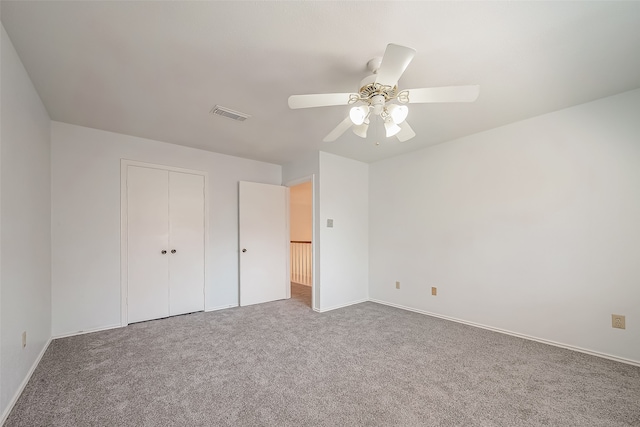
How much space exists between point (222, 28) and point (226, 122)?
1.38m

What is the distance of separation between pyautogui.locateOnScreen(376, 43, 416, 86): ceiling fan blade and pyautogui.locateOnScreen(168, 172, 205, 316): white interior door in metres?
3.07

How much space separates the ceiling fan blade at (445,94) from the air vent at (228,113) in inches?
67.5

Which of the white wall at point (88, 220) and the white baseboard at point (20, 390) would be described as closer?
the white baseboard at point (20, 390)

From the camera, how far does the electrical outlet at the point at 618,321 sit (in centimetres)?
225

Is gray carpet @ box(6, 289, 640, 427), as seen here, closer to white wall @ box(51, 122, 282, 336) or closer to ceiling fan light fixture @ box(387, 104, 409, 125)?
white wall @ box(51, 122, 282, 336)

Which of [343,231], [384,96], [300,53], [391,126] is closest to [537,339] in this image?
[343,231]

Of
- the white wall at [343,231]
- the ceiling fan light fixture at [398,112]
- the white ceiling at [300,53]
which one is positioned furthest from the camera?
the white wall at [343,231]

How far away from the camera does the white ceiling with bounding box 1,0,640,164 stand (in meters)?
1.43

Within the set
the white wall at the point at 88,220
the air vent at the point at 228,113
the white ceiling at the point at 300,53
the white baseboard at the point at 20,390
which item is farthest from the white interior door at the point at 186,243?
the air vent at the point at 228,113

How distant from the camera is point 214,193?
12.8ft

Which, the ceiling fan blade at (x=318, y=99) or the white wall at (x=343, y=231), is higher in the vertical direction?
the ceiling fan blade at (x=318, y=99)

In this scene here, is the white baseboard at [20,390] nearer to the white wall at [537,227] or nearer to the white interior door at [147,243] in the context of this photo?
the white interior door at [147,243]

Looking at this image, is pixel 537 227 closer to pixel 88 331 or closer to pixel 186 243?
pixel 186 243

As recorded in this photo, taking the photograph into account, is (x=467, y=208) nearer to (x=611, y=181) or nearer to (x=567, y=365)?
(x=611, y=181)
